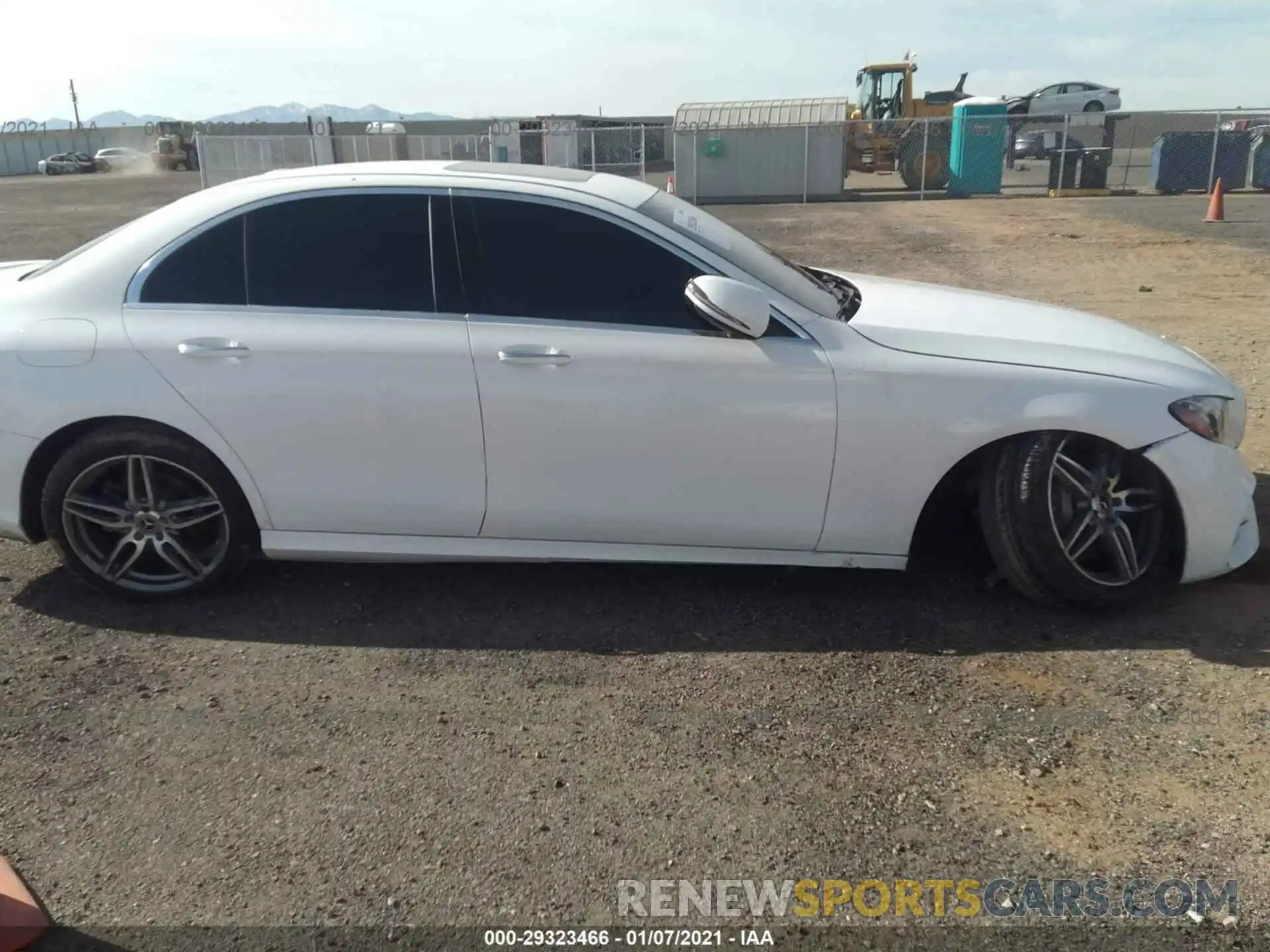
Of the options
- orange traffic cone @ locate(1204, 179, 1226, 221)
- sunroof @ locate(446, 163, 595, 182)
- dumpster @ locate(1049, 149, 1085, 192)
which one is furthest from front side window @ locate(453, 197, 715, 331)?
dumpster @ locate(1049, 149, 1085, 192)

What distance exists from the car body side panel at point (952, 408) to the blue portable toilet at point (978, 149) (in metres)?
22.4

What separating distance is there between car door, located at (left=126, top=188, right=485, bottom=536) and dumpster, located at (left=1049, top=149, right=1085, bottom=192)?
2337 cm

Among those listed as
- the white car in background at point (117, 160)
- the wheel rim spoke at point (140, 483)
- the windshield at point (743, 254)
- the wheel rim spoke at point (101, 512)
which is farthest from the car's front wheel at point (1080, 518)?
the white car in background at point (117, 160)

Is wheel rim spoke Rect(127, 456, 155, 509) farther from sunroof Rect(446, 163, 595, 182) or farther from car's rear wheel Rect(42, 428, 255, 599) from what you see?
sunroof Rect(446, 163, 595, 182)

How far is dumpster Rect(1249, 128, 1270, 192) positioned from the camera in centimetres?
2336

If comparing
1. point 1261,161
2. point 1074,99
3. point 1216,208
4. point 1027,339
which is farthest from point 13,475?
point 1074,99

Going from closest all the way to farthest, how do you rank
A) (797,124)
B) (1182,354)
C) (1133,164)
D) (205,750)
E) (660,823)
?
(660,823), (205,750), (1182,354), (797,124), (1133,164)

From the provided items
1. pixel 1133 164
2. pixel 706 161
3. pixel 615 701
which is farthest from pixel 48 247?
pixel 1133 164

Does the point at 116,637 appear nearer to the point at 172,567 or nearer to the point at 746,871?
the point at 172,567

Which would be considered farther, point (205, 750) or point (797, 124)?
point (797, 124)

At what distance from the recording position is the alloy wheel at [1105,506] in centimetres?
→ 380

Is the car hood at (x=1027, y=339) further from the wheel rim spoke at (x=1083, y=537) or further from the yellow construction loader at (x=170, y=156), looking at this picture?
the yellow construction loader at (x=170, y=156)

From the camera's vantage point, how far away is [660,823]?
285 cm

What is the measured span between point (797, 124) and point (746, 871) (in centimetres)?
2478
